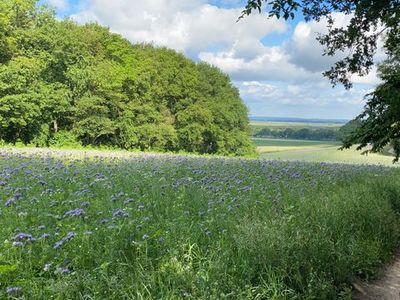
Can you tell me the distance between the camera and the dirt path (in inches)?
189

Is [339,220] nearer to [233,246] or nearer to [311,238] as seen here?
[311,238]

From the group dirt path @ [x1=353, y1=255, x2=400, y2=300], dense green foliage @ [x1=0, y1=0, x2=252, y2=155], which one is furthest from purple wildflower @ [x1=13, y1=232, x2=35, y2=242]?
dense green foliage @ [x1=0, y1=0, x2=252, y2=155]

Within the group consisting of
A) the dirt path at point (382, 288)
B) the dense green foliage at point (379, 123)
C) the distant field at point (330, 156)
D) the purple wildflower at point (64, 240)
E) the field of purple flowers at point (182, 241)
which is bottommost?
the distant field at point (330, 156)

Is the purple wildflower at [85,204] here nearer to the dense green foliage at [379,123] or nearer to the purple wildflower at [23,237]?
the purple wildflower at [23,237]

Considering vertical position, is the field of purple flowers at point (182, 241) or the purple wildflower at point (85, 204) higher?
the purple wildflower at point (85, 204)

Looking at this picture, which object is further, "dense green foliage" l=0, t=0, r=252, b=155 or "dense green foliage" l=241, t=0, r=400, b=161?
"dense green foliage" l=0, t=0, r=252, b=155

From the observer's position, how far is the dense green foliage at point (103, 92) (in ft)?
111

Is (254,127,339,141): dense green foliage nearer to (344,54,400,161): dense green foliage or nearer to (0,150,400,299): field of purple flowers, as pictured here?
(344,54,400,161): dense green foliage

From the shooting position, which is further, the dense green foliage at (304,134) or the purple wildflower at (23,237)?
the dense green foliage at (304,134)

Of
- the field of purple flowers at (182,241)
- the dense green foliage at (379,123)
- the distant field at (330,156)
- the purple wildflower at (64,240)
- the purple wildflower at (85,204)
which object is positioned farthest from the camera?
the distant field at (330,156)

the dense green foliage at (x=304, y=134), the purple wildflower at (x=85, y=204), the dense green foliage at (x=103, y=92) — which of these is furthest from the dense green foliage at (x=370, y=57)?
the dense green foliage at (x=304, y=134)

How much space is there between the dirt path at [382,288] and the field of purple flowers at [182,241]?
0.15 metres

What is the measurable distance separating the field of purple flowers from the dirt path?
0.15 metres

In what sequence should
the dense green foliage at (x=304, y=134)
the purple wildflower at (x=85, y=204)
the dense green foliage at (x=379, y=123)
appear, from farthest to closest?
the dense green foliage at (x=304, y=134) → the dense green foliage at (x=379, y=123) → the purple wildflower at (x=85, y=204)
